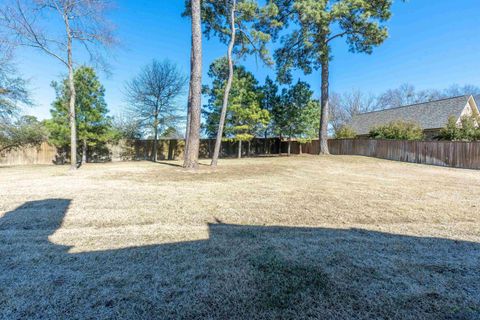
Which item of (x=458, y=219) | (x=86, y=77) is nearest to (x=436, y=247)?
(x=458, y=219)

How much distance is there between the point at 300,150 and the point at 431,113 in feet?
36.9

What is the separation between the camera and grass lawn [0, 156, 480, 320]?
5.37 ft

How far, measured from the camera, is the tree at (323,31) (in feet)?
40.9

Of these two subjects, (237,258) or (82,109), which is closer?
(237,258)

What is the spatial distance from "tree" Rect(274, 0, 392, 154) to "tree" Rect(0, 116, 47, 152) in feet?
54.2

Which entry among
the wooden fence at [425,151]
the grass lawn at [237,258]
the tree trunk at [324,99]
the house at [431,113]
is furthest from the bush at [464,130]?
the grass lawn at [237,258]

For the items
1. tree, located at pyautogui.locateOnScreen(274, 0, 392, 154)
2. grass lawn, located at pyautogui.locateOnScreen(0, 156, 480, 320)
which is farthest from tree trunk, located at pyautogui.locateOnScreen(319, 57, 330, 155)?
grass lawn, located at pyautogui.locateOnScreen(0, 156, 480, 320)

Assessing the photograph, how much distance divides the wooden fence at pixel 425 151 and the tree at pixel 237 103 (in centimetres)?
755

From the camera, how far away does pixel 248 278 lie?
78.3 inches

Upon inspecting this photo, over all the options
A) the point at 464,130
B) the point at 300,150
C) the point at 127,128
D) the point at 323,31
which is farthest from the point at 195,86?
the point at 300,150

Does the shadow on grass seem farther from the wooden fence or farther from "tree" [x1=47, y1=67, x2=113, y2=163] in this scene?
"tree" [x1=47, y1=67, x2=113, y2=163]

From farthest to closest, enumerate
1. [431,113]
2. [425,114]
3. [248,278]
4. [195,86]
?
[425,114] → [431,113] → [195,86] → [248,278]

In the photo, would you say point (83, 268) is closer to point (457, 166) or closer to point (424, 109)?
point (457, 166)

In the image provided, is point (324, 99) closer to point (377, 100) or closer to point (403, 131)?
point (403, 131)
